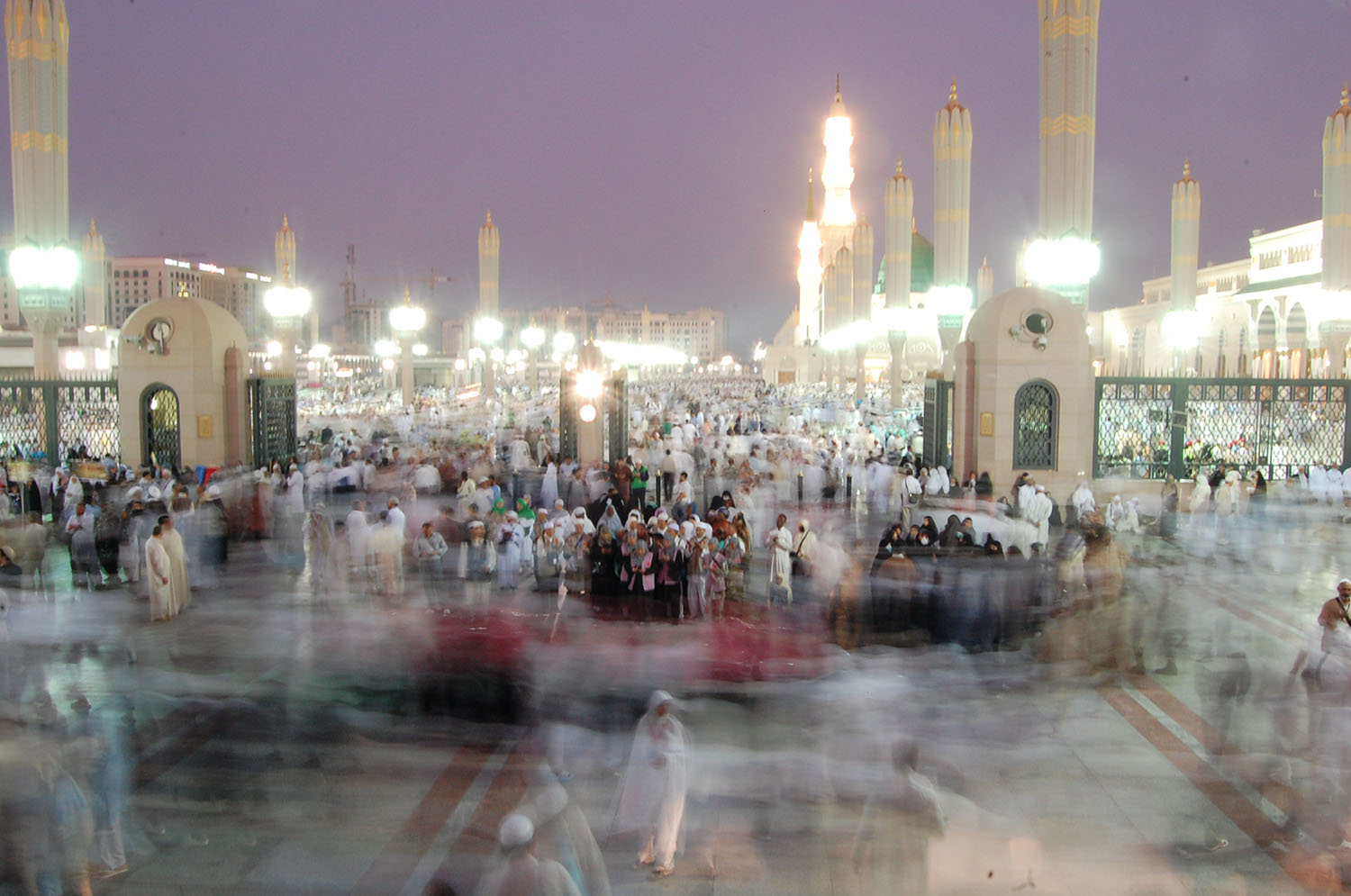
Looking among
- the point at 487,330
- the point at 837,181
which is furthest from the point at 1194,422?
the point at 837,181

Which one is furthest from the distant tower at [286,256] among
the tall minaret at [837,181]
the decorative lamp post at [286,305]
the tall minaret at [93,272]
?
the tall minaret at [837,181]

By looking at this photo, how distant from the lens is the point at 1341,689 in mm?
5848

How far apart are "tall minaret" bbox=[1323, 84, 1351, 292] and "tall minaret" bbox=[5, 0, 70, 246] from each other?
81.2ft

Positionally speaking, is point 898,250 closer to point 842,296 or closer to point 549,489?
point 842,296

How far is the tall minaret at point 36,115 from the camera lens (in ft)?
63.1

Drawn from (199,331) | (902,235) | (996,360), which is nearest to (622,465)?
(996,360)

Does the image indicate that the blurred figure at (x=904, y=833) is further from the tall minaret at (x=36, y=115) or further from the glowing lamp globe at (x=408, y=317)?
the glowing lamp globe at (x=408, y=317)

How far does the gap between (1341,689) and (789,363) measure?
85679 mm

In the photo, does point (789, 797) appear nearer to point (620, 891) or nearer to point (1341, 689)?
point (620, 891)

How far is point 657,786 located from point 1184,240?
32222 millimetres

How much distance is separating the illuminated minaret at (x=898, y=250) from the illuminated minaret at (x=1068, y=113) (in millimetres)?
16348

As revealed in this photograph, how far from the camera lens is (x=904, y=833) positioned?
467 centimetres

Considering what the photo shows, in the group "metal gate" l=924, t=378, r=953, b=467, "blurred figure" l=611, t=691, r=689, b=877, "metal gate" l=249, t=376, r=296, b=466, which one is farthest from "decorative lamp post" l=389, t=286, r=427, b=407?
"blurred figure" l=611, t=691, r=689, b=877

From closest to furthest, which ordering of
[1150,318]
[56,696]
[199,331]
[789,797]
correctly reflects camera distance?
1. [789,797]
2. [56,696]
3. [199,331]
4. [1150,318]
